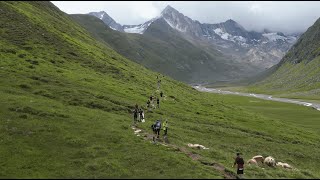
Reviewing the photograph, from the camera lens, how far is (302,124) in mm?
128875

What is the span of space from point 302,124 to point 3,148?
100718 millimetres

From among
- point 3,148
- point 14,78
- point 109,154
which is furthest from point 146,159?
point 14,78

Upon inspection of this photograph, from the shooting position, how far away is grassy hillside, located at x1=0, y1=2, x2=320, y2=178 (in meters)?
47.8

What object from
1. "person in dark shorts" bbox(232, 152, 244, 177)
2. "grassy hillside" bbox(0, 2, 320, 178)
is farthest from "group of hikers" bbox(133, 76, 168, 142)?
"person in dark shorts" bbox(232, 152, 244, 177)

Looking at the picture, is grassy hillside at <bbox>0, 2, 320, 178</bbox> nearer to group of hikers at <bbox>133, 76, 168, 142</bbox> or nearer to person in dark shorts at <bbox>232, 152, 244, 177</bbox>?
person in dark shorts at <bbox>232, 152, 244, 177</bbox>

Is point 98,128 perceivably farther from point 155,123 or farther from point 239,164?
point 239,164

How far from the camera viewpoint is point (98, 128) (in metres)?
65.1

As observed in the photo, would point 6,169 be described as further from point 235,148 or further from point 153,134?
point 235,148

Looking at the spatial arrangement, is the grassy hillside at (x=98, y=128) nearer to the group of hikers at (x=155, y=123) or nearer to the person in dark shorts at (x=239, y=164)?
the person in dark shorts at (x=239, y=164)

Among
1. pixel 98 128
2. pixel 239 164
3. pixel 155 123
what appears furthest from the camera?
pixel 98 128

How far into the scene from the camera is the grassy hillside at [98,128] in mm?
47844

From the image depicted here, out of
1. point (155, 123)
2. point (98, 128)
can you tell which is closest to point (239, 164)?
point (155, 123)

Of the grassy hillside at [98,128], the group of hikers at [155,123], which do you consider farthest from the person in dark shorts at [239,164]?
the group of hikers at [155,123]

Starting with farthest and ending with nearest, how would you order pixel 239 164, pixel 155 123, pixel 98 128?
pixel 98 128 < pixel 155 123 < pixel 239 164
